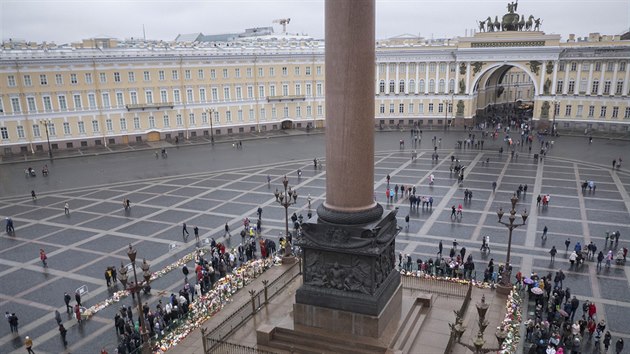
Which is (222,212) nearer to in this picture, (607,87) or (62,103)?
(62,103)

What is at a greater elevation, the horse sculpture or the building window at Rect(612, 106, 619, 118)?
the horse sculpture

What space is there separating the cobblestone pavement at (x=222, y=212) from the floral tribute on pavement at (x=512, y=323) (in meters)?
3.57

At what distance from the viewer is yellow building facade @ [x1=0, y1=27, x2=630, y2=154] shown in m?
54.9

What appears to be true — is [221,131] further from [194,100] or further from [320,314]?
[320,314]

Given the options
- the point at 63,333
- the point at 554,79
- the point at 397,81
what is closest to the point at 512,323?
the point at 63,333

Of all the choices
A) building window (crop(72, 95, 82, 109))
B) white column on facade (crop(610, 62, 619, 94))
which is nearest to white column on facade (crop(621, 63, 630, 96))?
white column on facade (crop(610, 62, 619, 94))

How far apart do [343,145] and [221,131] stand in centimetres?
5434

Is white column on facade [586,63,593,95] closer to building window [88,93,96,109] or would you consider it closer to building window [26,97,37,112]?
building window [88,93,96,109]

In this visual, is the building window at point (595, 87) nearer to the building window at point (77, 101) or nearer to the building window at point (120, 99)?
the building window at point (120, 99)

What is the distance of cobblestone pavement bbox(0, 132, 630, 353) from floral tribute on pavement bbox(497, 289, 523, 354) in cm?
357

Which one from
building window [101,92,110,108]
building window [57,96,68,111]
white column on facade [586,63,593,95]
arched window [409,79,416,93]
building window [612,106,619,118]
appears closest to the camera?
building window [57,96,68,111]

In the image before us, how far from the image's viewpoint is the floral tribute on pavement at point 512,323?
16.9 meters

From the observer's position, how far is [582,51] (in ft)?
206

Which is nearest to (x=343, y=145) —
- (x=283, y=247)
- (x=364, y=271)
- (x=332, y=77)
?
(x=332, y=77)
